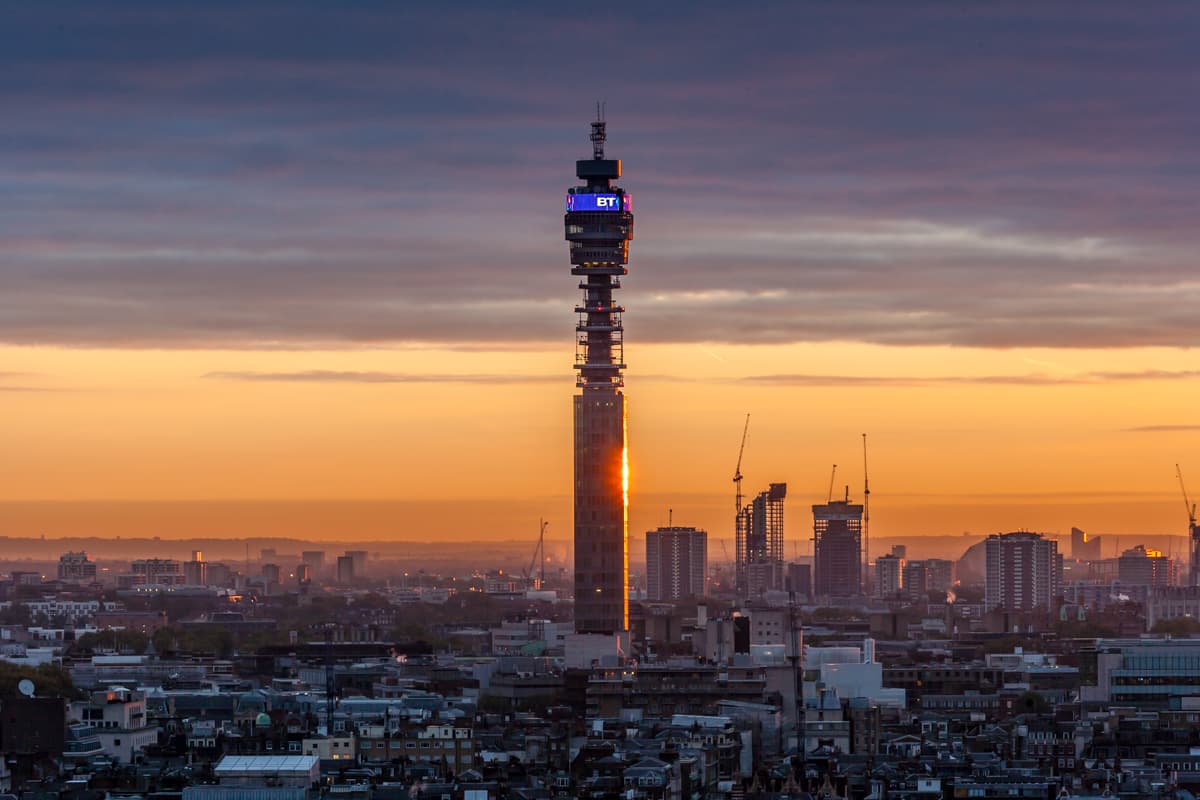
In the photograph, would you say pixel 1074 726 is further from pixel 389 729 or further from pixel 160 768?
pixel 160 768

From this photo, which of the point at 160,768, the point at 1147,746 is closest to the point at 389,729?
Result: the point at 160,768

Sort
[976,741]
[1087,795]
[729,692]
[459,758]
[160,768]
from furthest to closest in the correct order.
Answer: [729,692] < [976,741] < [459,758] < [160,768] < [1087,795]

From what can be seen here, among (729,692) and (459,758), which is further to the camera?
(729,692)

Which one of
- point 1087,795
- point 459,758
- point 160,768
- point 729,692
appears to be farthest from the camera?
point 729,692

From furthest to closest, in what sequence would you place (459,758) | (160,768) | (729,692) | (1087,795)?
(729,692)
(459,758)
(160,768)
(1087,795)

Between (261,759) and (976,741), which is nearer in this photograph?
(261,759)

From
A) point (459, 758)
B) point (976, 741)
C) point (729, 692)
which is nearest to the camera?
point (459, 758)

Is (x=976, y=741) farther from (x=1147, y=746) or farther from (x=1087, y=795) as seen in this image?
(x=1087, y=795)

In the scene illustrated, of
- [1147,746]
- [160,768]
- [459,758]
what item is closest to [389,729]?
[459,758]
